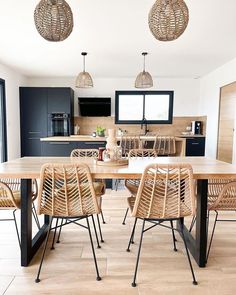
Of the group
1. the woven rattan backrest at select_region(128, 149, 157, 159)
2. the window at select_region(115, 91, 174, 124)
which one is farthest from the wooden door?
the woven rattan backrest at select_region(128, 149, 157, 159)

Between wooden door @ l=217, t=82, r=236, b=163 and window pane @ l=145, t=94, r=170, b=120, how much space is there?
170cm

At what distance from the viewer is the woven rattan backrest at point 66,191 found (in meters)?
1.65

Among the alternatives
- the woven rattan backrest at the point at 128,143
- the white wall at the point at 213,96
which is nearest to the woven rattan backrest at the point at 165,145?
the woven rattan backrest at the point at 128,143

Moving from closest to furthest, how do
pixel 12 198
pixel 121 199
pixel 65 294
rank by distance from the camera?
pixel 65 294
pixel 12 198
pixel 121 199

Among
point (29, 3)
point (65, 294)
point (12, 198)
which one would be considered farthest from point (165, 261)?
point (29, 3)

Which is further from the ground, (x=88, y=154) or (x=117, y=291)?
(x=88, y=154)

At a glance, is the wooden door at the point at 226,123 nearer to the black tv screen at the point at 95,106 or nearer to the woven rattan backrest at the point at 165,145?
the woven rattan backrest at the point at 165,145

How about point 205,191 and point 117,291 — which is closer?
point 117,291

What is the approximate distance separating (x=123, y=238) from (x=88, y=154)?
1.18m

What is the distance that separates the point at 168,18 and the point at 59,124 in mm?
4898

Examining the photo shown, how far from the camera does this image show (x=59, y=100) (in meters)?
6.04

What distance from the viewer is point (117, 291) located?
167 centimetres

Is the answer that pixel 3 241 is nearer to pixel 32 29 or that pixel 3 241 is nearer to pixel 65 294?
pixel 65 294

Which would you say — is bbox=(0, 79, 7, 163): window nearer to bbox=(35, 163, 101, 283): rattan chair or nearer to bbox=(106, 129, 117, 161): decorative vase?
bbox=(106, 129, 117, 161): decorative vase
